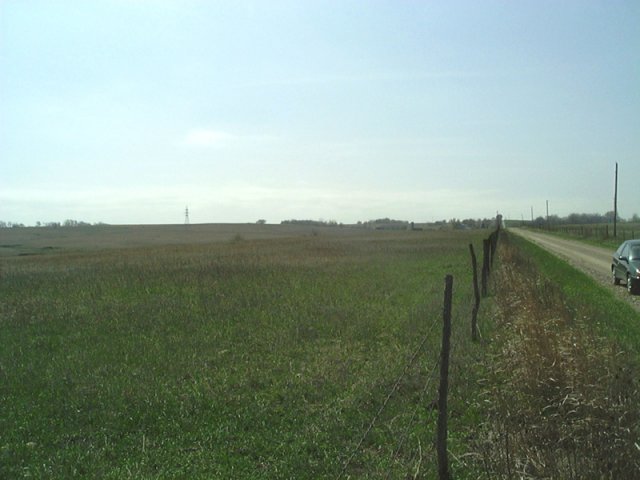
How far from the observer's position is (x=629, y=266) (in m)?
18.2

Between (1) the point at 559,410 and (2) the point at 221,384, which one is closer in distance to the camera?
(1) the point at 559,410

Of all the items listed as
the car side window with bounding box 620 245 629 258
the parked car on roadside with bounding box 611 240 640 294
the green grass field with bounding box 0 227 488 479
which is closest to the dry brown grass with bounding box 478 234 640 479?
the green grass field with bounding box 0 227 488 479

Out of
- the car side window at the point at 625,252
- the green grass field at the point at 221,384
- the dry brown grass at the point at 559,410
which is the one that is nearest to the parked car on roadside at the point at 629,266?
the car side window at the point at 625,252

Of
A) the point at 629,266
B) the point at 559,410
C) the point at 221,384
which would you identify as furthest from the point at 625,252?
the point at 221,384

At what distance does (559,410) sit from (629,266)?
14.2 meters

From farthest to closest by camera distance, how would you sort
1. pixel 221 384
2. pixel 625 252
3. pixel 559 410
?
pixel 625 252
pixel 221 384
pixel 559 410

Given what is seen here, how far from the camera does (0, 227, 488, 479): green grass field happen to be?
5.75 metres

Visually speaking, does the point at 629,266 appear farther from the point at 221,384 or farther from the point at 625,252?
the point at 221,384

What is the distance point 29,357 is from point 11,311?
595 centimetres

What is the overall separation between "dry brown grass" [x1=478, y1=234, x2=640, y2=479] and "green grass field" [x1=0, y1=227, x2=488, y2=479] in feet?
2.03

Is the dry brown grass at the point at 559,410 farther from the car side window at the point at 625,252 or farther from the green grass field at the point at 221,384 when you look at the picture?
the car side window at the point at 625,252

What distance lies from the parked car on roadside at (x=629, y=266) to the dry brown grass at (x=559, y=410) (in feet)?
33.1

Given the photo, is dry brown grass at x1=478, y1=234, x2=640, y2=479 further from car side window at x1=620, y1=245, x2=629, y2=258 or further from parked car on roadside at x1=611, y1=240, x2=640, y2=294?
car side window at x1=620, y1=245, x2=629, y2=258

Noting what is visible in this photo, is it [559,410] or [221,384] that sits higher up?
[559,410]
